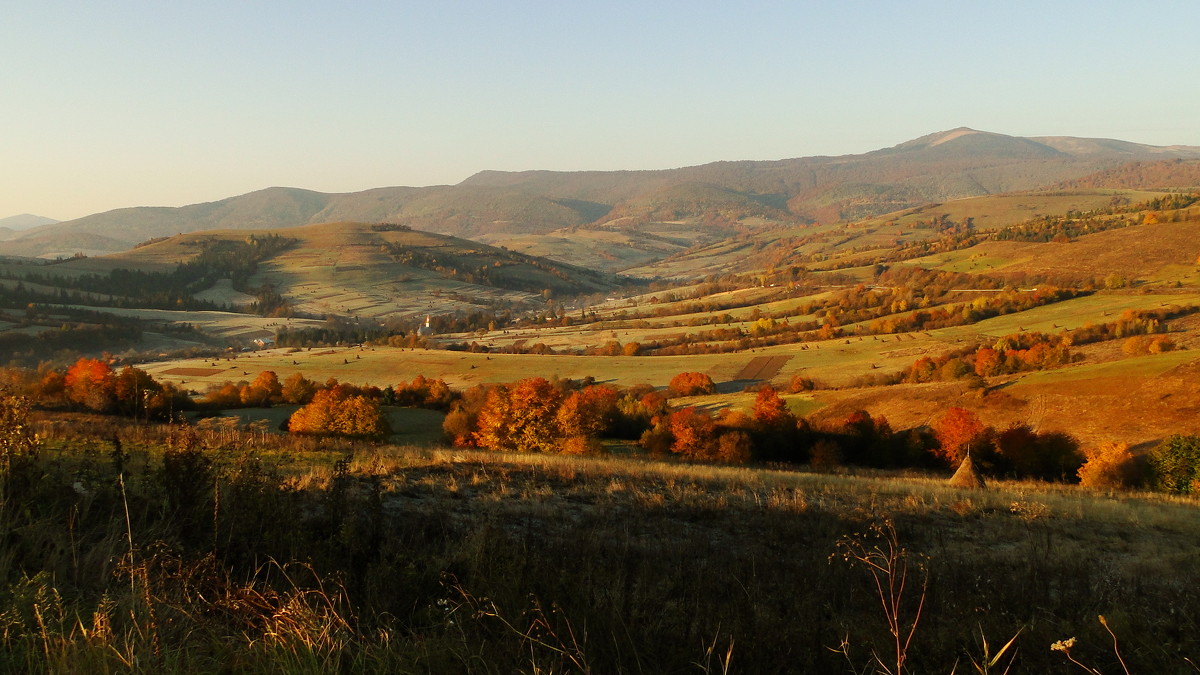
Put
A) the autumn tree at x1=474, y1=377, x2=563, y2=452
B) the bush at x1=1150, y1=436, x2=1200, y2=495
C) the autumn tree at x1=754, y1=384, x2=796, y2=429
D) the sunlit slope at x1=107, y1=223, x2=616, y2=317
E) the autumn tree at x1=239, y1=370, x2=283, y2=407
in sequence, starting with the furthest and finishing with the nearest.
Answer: the sunlit slope at x1=107, y1=223, x2=616, y2=317
the autumn tree at x1=239, y1=370, x2=283, y2=407
the autumn tree at x1=754, y1=384, x2=796, y2=429
the autumn tree at x1=474, y1=377, x2=563, y2=452
the bush at x1=1150, y1=436, x2=1200, y2=495

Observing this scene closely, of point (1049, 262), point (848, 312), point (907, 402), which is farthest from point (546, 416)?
point (1049, 262)

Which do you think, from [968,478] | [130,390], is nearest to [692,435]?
[968,478]

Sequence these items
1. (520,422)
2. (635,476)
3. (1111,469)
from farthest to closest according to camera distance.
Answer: (520,422), (1111,469), (635,476)

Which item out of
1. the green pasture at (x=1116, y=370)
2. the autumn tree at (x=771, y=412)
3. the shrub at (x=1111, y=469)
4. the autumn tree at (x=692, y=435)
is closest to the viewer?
the shrub at (x=1111, y=469)

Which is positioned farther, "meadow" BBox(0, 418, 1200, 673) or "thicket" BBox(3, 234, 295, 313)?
"thicket" BBox(3, 234, 295, 313)

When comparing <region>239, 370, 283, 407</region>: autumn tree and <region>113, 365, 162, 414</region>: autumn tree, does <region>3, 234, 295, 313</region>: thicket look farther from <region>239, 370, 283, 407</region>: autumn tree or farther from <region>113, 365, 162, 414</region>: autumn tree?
<region>113, 365, 162, 414</region>: autumn tree

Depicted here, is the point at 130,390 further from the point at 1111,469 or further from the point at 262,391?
the point at 1111,469

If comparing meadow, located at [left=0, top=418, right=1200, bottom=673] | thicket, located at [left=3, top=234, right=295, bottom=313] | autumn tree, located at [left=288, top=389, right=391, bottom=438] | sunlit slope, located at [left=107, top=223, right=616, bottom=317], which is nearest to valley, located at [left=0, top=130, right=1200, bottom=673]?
meadow, located at [left=0, top=418, right=1200, bottom=673]

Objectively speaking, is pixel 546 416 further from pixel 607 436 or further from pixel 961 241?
pixel 961 241

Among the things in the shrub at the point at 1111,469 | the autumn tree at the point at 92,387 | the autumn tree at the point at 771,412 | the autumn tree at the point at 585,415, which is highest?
the autumn tree at the point at 92,387

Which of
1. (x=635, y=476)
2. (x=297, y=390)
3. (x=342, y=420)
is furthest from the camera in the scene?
(x=297, y=390)

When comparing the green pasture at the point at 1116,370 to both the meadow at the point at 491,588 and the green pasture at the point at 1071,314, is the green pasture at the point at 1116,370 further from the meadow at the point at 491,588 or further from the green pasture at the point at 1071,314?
the meadow at the point at 491,588

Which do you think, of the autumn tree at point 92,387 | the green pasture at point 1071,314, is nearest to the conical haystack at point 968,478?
the autumn tree at point 92,387

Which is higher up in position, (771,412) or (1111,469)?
(771,412)
